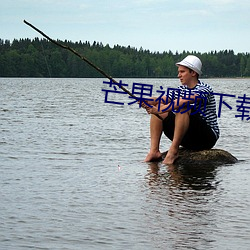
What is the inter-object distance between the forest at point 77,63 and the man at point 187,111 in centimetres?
10519

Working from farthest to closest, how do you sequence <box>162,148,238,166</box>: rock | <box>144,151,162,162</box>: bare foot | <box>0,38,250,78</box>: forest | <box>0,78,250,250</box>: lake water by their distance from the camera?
1. <box>0,38,250,78</box>: forest
2. <box>144,151,162,162</box>: bare foot
3. <box>162,148,238,166</box>: rock
4. <box>0,78,250,250</box>: lake water

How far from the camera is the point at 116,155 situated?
1018 cm

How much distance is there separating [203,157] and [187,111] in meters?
0.85

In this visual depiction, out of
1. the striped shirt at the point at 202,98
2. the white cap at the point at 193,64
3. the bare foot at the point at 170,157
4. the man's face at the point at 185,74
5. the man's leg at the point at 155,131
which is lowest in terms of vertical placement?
the bare foot at the point at 170,157

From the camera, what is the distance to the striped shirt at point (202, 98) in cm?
825

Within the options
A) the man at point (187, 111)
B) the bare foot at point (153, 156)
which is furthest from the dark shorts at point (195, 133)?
the bare foot at point (153, 156)

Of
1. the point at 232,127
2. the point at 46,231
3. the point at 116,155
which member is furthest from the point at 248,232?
the point at 232,127

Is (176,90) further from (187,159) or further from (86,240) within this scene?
(86,240)

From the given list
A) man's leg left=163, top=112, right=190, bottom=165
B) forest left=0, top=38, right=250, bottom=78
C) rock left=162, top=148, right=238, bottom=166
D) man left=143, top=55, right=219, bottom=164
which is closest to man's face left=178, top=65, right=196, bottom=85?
man left=143, top=55, right=219, bottom=164

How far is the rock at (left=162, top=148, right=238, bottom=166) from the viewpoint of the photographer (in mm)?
8783

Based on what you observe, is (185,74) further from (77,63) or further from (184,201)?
(77,63)

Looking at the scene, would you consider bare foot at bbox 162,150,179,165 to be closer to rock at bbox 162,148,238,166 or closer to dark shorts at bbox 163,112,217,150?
rock at bbox 162,148,238,166

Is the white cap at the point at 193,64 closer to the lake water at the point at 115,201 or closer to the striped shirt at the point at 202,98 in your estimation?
the striped shirt at the point at 202,98

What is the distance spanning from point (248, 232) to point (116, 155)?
202 inches
